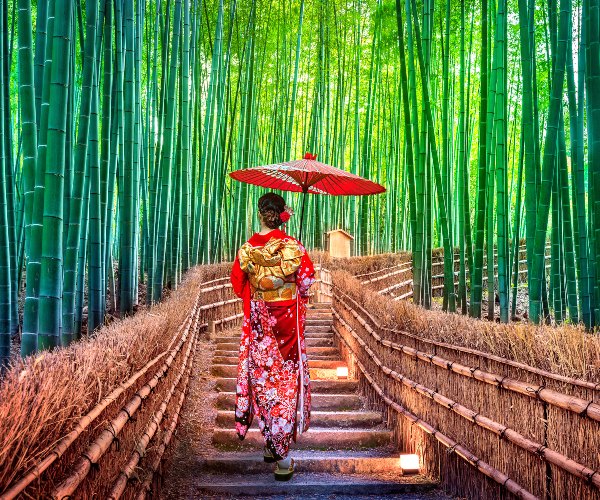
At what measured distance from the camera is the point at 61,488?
1305mm

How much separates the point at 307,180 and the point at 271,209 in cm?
143

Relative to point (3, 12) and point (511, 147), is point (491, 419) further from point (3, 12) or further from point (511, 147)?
point (511, 147)

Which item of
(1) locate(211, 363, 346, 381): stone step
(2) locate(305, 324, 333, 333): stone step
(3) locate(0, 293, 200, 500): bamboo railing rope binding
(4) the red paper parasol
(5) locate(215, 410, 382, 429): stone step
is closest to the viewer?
(3) locate(0, 293, 200, 500): bamboo railing rope binding

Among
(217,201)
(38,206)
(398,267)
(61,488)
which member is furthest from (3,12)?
(398,267)

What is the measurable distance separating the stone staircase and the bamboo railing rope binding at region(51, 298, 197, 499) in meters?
0.58

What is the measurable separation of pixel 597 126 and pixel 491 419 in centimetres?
219

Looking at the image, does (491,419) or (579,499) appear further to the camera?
(491,419)

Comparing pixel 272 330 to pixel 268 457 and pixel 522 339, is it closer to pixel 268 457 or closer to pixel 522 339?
pixel 268 457

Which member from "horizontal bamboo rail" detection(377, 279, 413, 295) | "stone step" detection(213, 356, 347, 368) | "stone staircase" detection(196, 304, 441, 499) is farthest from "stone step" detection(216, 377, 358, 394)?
"horizontal bamboo rail" detection(377, 279, 413, 295)

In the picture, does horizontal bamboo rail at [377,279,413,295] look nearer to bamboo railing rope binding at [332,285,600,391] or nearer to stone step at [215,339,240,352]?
stone step at [215,339,240,352]

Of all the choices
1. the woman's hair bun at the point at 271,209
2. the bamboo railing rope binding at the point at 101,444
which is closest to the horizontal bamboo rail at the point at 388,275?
the woman's hair bun at the point at 271,209

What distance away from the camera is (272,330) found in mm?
2967

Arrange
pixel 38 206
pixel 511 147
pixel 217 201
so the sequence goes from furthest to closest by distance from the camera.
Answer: pixel 511 147 → pixel 217 201 → pixel 38 206

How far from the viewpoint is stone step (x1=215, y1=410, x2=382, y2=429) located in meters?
3.56
